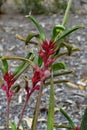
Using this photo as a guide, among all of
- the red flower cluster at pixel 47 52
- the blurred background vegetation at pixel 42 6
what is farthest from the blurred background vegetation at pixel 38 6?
the red flower cluster at pixel 47 52

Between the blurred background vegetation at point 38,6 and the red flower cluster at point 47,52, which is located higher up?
the red flower cluster at point 47,52

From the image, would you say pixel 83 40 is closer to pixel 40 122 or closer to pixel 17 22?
pixel 17 22

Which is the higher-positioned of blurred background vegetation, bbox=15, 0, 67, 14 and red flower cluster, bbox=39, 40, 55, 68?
red flower cluster, bbox=39, 40, 55, 68

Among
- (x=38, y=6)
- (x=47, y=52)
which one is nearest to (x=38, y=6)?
(x=38, y=6)

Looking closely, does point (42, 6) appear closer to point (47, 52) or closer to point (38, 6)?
point (38, 6)

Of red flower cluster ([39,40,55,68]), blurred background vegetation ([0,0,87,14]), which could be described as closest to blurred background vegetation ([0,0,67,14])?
blurred background vegetation ([0,0,87,14])

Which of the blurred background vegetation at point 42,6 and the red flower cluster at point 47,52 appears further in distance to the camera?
the blurred background vegetation at point 42,6

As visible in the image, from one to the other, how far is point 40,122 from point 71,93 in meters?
0.66

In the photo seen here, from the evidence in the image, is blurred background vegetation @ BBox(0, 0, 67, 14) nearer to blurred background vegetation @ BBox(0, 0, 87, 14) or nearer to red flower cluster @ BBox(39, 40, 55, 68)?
blurred background vegetation @ BBox(0, 0, 87, 14)

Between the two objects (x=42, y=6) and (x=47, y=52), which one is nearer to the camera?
(x=47, y=52)

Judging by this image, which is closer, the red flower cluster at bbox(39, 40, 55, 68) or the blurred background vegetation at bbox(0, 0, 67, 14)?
the red flower cluster at bbox(39, 40, 55, 68)

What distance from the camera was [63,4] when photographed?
258 inches

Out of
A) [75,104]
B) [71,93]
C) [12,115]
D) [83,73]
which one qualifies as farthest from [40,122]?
[83,73]

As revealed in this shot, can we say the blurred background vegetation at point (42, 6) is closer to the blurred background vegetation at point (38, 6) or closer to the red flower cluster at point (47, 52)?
the blurred background vegetation at point (38, 6)
